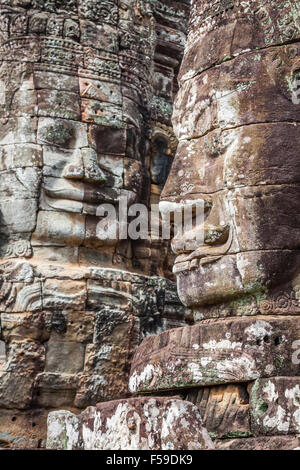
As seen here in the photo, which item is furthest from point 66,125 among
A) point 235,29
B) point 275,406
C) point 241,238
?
point 275,406

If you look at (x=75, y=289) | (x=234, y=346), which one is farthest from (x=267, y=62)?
(x=75, y=289)

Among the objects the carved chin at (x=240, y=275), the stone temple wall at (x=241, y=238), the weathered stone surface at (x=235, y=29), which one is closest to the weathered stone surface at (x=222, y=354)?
the stone temple wall at (x=241, y=238)

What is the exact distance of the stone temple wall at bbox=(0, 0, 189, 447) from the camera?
865 centimetres

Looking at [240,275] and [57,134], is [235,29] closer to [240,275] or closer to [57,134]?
[240,275]

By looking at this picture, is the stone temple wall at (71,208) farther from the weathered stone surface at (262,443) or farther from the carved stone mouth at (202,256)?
the weathered stone surface at (262,443)

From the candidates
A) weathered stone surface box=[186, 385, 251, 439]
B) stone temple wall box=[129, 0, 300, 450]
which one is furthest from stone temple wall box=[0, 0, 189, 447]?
weathered stone surface box=[186, 385, 251, 439]

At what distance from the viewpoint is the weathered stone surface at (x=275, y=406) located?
4.55 meters

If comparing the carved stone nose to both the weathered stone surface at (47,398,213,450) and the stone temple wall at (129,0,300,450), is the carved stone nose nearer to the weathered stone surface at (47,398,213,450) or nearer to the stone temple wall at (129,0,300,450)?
the stone temple wall at (129,0,300,450)

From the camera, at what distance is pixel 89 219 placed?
364 inches

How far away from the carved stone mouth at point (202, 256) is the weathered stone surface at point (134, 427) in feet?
3.40

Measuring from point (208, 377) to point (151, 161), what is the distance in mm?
5779

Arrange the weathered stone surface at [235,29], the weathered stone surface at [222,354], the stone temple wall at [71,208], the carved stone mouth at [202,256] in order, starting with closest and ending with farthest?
the weathered stone surface at [222,354] < the carved stone mouth at [202,256] < the weathered stone surface at [235,29] < the stone temple wall at [71,208]

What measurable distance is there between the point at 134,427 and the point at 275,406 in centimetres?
82

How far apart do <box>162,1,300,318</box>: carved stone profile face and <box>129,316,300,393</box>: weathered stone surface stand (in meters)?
0.24
